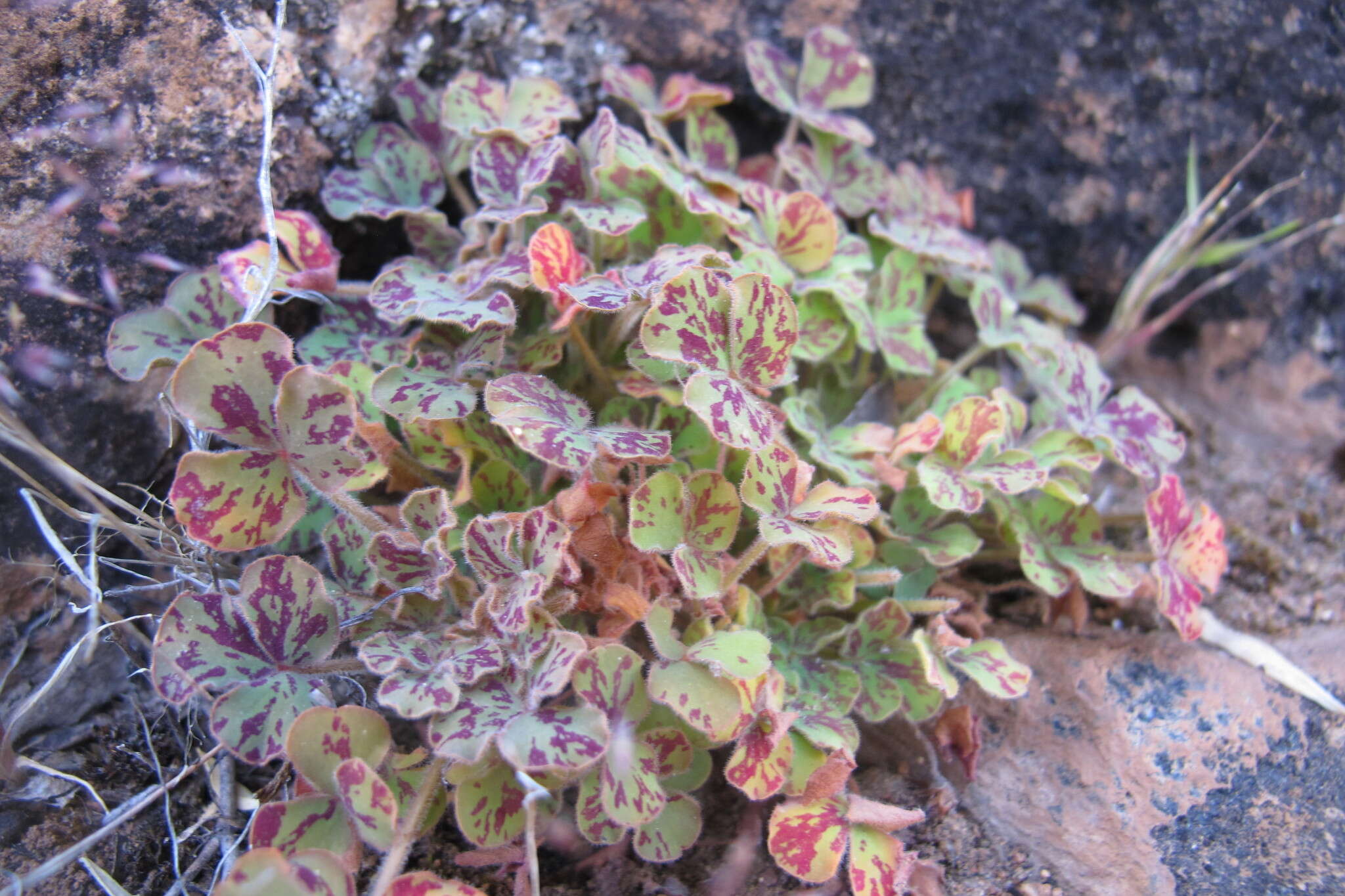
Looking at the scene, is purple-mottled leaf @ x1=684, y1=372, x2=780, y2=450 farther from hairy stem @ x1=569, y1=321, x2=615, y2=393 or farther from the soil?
the soil

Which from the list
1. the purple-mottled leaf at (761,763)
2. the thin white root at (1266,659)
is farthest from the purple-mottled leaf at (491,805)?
the thin white root at (1266,659)

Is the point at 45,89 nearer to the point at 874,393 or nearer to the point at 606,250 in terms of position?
the point at 606,250

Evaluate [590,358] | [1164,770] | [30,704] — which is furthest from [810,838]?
[30,704]

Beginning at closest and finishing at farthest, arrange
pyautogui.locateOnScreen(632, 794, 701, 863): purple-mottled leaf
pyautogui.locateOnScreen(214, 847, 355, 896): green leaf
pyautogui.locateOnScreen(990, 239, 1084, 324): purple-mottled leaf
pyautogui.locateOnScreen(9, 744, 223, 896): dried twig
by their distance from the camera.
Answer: pyautogui.locateOnScreen(214, 847, 355, 896): green leaf < pyautogui.locateOnScreen(9, 744, 223, 896): dried twig < pyautogui.locateOnScreen(632, 794, 701, 863): purple-mottled leaf < pyautogui.locateOnScreen(990, 239, 1084, 324): purple-mottled leaf

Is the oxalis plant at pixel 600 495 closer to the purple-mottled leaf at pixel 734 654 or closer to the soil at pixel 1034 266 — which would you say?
the purple-mottled leaf at pixel 734 654

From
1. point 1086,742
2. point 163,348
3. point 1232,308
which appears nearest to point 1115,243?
point 1232,308

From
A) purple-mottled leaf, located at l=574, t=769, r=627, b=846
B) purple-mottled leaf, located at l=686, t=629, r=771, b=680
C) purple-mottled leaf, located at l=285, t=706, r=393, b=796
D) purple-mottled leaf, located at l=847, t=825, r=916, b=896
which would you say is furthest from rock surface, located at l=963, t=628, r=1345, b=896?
purple-mottled leaf, located at l=285, t=706, r=393, b=796
